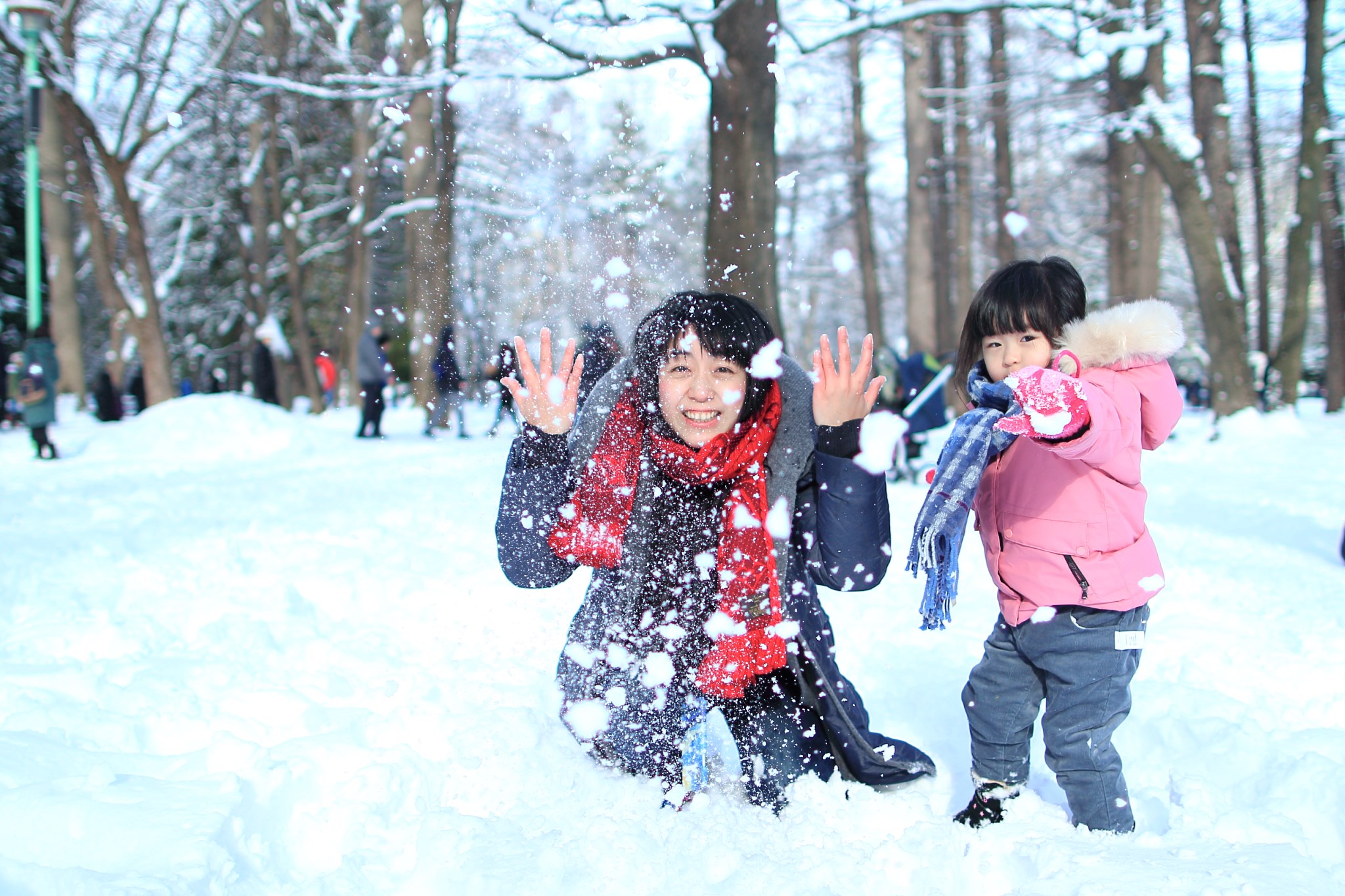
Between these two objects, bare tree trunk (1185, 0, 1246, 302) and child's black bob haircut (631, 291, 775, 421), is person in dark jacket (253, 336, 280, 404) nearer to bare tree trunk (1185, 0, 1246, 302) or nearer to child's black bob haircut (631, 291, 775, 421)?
bare tree trunk (1185, 0, 1246, 302)

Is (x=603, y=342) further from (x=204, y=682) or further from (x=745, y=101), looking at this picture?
(x=745, y=101)

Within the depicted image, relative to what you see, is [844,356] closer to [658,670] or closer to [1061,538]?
[1061,538]

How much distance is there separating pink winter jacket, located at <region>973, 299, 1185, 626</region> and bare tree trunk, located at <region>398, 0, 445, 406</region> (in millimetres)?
4650

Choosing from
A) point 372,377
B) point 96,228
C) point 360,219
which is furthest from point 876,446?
point 360,219

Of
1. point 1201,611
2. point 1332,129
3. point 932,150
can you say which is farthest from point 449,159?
point 1332,129

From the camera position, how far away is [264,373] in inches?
638

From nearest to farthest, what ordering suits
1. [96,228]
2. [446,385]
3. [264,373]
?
[446,385] → [96,228] → [264,373]

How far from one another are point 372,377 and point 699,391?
464 inches

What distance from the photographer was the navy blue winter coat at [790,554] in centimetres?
239

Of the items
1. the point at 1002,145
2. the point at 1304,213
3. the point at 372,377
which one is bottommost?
the point at 372,377

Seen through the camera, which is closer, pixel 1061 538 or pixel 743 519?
pixel 1061 538

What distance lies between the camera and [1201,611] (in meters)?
4.21

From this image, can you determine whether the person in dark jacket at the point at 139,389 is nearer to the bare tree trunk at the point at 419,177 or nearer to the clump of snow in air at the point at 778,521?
the bare tree trunk at the point at 419,177

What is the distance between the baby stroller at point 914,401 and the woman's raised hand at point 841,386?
654 cm
